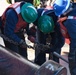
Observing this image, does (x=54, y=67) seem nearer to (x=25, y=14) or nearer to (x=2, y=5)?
(x=25, y=14)

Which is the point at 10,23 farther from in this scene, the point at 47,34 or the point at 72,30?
the point at 72,30

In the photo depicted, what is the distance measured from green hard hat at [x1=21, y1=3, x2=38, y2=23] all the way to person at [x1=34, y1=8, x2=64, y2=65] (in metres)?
0.08

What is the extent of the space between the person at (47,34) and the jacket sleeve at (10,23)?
0.28 meters

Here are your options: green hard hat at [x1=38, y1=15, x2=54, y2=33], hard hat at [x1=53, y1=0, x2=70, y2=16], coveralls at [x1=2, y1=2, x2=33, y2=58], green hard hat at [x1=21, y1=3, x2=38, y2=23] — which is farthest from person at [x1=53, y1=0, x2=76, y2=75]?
coveralls at [x1=2, y1=2, x2=33, y2=58]

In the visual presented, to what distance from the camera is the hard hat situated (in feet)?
10.1

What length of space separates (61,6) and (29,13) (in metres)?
0.44

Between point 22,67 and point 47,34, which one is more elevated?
point 22,67

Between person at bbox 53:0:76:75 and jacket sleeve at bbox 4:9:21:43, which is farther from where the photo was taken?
jacket sleeve at bbox 4:9:21:43

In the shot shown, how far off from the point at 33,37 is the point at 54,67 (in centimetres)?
212

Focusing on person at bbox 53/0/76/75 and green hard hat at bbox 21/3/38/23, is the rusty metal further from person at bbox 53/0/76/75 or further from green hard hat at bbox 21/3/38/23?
green hard hat at bbox 21/3/38/23

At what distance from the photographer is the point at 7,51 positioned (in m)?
2.23

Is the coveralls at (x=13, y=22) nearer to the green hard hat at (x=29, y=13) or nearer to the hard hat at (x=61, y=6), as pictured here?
the green hard hat at (x=29, y=13)

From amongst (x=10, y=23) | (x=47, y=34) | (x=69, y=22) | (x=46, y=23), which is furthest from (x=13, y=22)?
(x=69, y=22)

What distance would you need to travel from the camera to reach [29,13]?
336 cm
